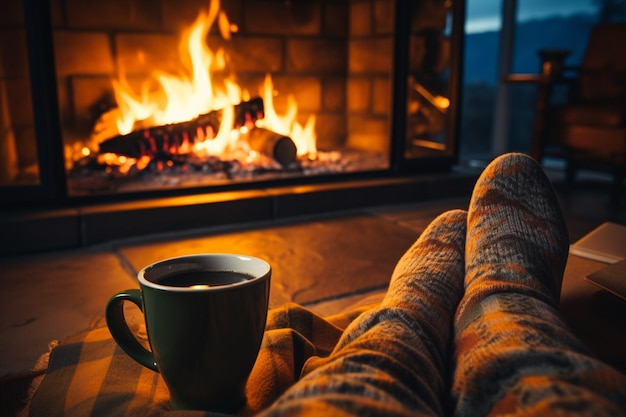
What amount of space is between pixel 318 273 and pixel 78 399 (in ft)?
2.46

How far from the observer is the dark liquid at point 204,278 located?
1.50 feet

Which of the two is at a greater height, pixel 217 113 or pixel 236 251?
pixel 217 113

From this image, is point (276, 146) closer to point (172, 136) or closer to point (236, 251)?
point (172, 136)

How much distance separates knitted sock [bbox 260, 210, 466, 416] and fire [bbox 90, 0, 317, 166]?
1.32m

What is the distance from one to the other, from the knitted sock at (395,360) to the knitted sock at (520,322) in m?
0.02

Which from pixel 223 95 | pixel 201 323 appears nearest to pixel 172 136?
pixel 223 95

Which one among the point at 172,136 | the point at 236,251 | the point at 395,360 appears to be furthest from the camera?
the point at 172,136

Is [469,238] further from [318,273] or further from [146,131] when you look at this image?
[146,131]

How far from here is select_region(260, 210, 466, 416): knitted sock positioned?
346 millimetres

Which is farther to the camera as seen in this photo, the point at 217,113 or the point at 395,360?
the point at 217,113

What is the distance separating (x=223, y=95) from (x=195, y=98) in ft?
0.35

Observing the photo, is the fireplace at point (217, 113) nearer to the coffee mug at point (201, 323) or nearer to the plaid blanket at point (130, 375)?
the plaid blanket at point (130, 375)

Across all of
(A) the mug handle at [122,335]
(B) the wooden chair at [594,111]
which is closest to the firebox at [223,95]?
(B) the wooden chair at [594,111]

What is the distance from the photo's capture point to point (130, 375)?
579 millimetres
